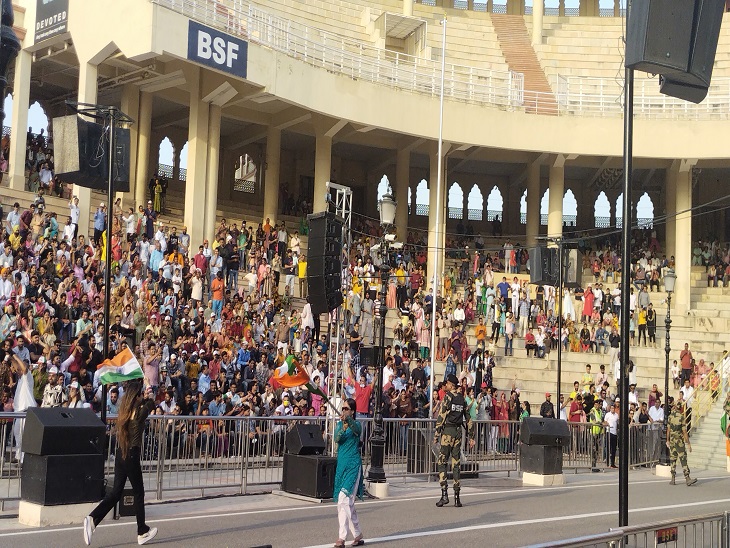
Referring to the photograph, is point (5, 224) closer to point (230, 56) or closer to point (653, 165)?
point (230, 56)

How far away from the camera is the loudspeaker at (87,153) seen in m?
13.8

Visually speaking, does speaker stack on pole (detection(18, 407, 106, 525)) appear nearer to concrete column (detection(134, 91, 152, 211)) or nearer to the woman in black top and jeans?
the woman in black top and jeans

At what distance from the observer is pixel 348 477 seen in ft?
37.8

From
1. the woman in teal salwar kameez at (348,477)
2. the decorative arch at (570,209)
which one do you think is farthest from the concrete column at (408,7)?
the woman in teal salwar kameez at (348,477)

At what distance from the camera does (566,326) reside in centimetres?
3319

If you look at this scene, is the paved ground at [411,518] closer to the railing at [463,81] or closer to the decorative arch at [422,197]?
the railing at [463,81]

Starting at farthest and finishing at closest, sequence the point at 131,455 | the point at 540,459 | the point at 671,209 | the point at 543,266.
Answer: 1. the point at 671,209
2. the point at 543,266
3. the point at 540,459
4. the point at 131,455

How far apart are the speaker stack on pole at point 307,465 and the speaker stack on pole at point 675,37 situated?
972 centimetres

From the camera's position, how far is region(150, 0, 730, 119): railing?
34.6 metres

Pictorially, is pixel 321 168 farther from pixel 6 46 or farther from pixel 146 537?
pixel 6 46

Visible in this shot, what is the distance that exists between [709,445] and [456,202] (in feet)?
85.4

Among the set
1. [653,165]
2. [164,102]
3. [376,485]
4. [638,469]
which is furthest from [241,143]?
[376,485]

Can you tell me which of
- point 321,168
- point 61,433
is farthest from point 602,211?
point 61,433

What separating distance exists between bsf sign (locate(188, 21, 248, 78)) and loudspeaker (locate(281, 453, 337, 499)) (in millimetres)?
16959
